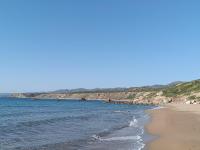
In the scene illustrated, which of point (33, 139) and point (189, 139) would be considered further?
point (33, 139)

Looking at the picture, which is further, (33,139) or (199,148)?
(33,139)

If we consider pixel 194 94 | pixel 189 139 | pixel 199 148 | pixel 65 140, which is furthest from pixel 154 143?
pixel 194 94

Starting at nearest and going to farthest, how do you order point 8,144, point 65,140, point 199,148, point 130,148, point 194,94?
point 199,148, point 130,148, point 8,144, point 65,140, point 194,94

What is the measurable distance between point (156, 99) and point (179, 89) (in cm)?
1014

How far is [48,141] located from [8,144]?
3.16m

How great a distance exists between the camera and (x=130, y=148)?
23625mm

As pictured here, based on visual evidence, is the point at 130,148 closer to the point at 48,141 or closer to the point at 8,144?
the point at 48,141

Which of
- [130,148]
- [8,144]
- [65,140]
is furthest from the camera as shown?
[65,140]

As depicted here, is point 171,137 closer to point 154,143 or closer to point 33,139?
point 154,143

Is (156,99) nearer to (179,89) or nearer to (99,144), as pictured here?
(179,89)

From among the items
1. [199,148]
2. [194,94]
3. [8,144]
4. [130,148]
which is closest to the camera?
[199,148]

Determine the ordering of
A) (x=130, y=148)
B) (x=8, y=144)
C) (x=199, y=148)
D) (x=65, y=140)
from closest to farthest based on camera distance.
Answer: (x=199, y=148)
(x=130, y=148)
(x=8, y=144)
(x=65, y=140)

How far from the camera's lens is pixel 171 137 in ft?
94.4

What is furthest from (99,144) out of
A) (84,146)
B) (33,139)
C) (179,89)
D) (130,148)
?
(179,89)
